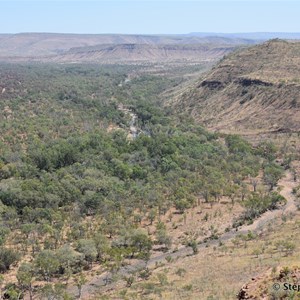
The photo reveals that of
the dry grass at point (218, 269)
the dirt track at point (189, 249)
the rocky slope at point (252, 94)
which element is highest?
the rocky slope at point (252, 94)

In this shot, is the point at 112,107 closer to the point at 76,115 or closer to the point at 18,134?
the point at 76,115

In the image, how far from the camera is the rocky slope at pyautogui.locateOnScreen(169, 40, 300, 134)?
10288 centimetres

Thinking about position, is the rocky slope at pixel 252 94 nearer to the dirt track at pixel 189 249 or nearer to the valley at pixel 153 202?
the valley at pixel 153 202

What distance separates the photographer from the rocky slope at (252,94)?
103m

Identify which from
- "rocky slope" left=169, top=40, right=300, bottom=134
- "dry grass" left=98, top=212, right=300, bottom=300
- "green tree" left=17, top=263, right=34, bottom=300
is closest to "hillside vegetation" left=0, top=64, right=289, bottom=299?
"green tree" left=17, top=263, right=34, bottom=300

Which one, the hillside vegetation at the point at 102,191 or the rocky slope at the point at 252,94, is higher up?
the rocky slope at the point at 252,94

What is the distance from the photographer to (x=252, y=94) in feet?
380

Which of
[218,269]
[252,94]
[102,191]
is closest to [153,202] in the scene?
[102,191]

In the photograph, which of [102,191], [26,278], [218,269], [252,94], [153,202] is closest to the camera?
[26,278]

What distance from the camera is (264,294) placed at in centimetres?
2086

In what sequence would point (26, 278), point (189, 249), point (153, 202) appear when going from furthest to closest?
1. point (153, 202)
2. point (189, 249)
3. point (26, 278)

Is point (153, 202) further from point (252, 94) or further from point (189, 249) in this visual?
point (252, 94)

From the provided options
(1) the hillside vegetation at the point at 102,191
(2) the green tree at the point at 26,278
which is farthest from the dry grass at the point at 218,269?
(2) the green tree at the point at 26,278

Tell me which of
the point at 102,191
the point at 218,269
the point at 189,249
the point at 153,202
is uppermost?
the point at 102,191
